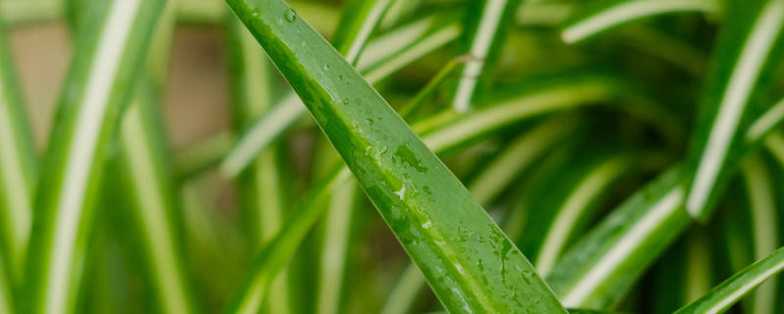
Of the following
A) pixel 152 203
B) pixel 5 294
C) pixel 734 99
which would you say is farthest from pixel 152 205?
pixel 734 99

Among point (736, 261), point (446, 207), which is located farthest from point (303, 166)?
point (446, 207)

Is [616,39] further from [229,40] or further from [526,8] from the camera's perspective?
[229,40]

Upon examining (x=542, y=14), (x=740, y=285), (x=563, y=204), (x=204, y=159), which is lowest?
(x=740, y=285)

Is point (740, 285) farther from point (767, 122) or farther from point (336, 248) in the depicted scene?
point (336, 248)

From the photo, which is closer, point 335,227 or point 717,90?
point 717,90

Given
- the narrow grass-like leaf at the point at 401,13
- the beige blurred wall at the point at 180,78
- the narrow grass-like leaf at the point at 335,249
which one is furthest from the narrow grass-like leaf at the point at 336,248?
the beige blurred wall at the point at 180,78
